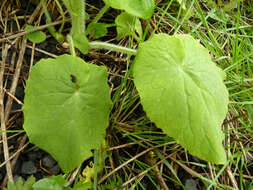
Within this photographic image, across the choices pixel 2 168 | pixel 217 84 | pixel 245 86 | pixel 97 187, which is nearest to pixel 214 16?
pixel 245 86

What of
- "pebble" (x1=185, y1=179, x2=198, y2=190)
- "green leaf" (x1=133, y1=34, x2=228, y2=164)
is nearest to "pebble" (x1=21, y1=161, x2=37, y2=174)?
"green leaf" (x1=133, y1=34, x2=228, y2=164)

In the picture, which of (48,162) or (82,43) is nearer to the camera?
(48,162)

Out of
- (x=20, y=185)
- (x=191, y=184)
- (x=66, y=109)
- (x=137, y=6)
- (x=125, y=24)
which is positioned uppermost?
(x=137, y=6)

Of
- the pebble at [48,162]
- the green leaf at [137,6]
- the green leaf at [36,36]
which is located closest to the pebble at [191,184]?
the pebble at [48,162]

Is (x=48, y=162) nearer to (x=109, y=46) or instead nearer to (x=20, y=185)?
(x=20, y=185)

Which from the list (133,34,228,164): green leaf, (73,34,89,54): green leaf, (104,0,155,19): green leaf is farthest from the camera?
(73,34,89,54): green leaf

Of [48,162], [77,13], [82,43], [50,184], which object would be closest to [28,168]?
[48,162]

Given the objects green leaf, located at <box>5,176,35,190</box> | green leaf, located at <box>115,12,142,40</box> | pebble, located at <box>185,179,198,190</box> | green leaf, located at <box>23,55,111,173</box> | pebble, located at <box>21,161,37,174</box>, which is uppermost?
green leaf, located at <box>115,12,142,40</box>

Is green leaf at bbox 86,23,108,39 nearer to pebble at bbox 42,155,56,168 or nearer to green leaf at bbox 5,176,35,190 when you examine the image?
pebble at bbox 42,155,56,168
